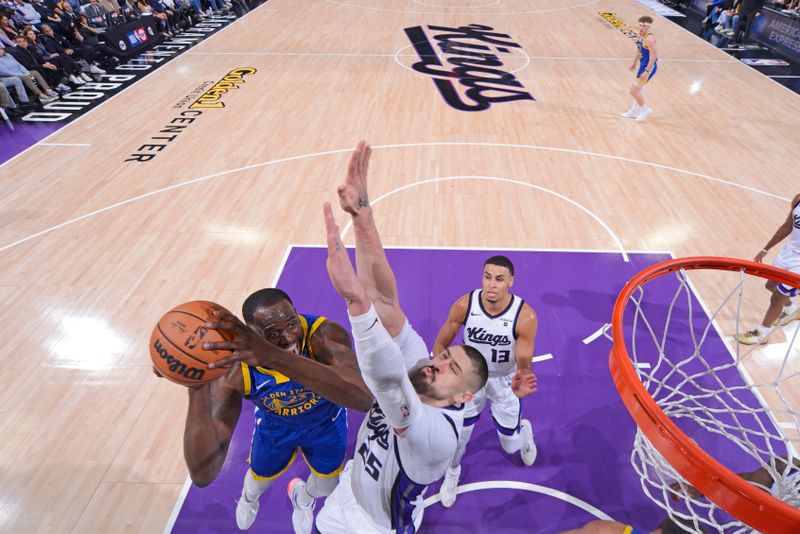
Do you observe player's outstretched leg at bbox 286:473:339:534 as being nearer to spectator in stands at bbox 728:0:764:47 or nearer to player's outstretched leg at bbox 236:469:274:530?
player's outstretched leg at bbox 236:469:274:530

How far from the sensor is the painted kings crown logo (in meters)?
10.4

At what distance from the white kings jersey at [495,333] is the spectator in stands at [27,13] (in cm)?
1302

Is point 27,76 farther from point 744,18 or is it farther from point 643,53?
point 744,18

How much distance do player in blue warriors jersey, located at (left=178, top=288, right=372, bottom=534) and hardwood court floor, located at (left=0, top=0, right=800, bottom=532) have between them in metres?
1.13

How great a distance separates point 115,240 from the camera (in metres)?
6.32

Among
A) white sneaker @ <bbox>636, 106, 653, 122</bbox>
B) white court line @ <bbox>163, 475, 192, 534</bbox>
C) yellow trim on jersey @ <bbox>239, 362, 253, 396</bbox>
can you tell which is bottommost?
white sneaker @ <bbox>636, 106, 653, 122</bbox>

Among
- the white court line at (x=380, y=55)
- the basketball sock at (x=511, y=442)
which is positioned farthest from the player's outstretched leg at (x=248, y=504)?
the white court line at (x=380, y=55)

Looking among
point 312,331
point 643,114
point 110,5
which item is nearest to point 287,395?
point 312,331

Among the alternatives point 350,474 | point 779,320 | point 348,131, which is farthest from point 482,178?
point 350,474

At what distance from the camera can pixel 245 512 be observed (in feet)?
11.0

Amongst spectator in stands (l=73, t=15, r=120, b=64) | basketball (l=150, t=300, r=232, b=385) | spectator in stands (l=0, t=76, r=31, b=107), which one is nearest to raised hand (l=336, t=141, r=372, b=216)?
basketball (l=150, t=300, r=232, b=385)

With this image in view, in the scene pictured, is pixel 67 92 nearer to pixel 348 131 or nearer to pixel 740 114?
pixel 348 131

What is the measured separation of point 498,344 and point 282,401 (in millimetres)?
1537

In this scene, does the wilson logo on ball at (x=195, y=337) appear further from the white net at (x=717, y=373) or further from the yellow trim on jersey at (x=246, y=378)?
the white net at (x=717, y=373)
